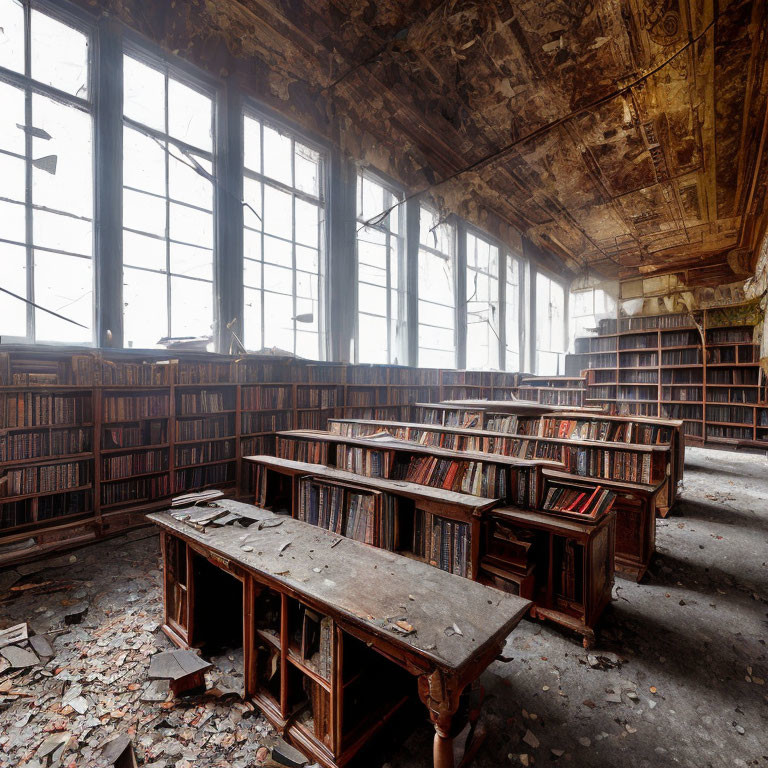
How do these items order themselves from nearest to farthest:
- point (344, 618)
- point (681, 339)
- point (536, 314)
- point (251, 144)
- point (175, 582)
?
point (344, 618) < point (175, 582) < point (251, 144) < point (681, 339) < point (536, 314)

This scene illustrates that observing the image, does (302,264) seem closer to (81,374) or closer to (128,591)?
(81,374)

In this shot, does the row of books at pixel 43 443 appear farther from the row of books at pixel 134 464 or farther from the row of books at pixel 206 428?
the row of books at pixel 206 428

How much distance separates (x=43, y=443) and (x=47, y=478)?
0.92 feet

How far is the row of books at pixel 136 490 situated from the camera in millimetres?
3307

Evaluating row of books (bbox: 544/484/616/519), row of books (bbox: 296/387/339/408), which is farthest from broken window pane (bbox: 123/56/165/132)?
row of books (bbox: 544/484/616/519)

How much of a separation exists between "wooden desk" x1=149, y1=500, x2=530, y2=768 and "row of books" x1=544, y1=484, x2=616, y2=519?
103 centimetres

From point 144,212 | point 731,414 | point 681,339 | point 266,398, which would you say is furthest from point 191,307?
point 731,414

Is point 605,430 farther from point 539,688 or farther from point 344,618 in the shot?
point 344,618

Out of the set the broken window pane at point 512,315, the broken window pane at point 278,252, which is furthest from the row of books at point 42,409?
the broken window pane at point 512,315

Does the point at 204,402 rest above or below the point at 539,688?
above

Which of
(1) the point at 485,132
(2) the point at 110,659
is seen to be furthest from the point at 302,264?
(2) the point at 110,659

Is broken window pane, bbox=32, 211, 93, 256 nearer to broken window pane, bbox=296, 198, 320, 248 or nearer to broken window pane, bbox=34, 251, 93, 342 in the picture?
broken window pane, bbox=34, 251, 93, 342

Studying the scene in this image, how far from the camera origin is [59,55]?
367cm

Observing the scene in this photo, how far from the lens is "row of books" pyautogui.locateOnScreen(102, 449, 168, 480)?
3.30 m
